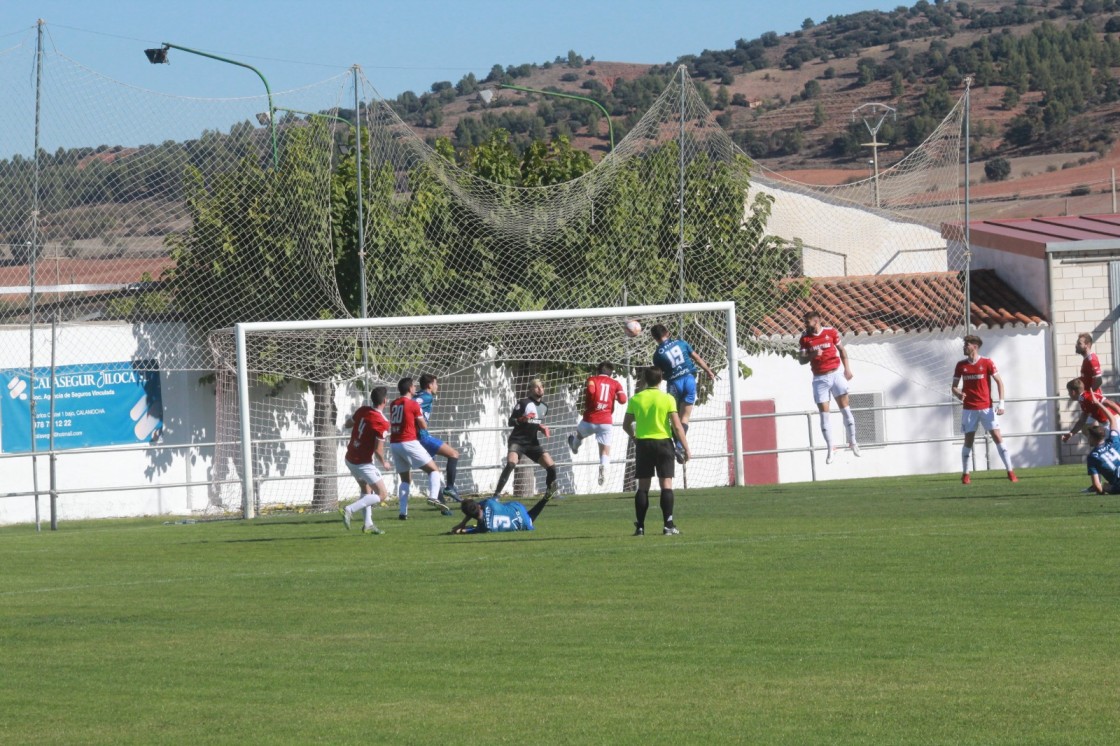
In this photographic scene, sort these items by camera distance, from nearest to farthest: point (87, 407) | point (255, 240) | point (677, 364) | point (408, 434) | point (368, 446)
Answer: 1. point (368, 446)
2. point (408, 434)
3. point (677, 364)
4. point (255, 240)
5. point (87, 407)

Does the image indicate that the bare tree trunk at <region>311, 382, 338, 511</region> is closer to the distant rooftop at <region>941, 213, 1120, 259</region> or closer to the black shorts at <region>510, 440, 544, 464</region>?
→ the black shorts at <region>510, 440, 544, 464</region>

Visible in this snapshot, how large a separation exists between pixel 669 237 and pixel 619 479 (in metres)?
5.82

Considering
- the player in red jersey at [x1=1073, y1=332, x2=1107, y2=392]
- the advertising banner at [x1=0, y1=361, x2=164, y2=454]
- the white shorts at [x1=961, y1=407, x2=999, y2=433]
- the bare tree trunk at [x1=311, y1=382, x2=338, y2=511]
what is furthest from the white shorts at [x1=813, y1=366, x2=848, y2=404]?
the advertising banner at [x1=0, y1=361, x2=164, y2=454]

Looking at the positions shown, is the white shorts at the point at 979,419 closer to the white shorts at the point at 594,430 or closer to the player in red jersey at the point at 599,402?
the player in red jersey at the point at 599,402

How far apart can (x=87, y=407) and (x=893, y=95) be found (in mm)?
125193

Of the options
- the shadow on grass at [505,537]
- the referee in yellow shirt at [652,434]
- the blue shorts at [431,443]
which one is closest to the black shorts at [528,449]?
the blue shorts at [431,443]

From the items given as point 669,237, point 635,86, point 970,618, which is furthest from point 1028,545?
point 635,86

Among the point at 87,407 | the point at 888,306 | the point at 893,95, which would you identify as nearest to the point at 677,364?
the point at 87,407

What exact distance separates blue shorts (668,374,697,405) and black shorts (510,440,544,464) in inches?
81.1

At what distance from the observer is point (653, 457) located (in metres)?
16.3

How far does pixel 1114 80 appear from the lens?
13262 centimetres

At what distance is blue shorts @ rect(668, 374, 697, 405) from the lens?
22516 millimetres

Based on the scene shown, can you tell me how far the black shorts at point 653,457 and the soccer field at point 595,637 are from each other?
71cm

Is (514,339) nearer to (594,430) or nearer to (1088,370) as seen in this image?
(594,430)
